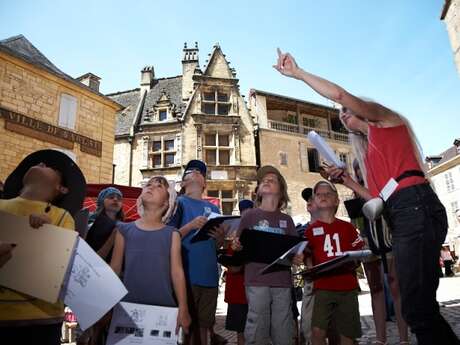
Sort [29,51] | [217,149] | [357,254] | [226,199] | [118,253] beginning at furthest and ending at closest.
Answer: [217,149]
[226,199]
[29,51]
[357,254]
[118,253]

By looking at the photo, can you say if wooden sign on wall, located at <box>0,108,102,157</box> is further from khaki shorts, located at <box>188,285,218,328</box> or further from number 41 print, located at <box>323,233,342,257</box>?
number 41 print, located at <box>323,233,342,257</box>

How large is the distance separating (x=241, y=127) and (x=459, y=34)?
1183cm

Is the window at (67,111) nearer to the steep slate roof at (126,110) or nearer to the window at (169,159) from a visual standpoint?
the window at (169,159)

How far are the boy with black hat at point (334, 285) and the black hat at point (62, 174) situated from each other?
2220 mm

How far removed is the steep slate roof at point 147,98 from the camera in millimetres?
21969

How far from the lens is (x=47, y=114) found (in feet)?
43.1

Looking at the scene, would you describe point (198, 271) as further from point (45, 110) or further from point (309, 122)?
point (309, 122)

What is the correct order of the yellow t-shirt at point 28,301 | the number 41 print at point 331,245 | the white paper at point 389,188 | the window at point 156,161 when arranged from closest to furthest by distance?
the yellow t-shirt at point 28,301
the white paper at point 389,188
the number 41 print at point 331,245
the window at point 156,161

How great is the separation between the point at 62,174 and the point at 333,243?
2534mm

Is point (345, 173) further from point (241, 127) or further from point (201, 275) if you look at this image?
point (241, 127)

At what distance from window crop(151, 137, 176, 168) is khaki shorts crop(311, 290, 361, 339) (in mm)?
17402

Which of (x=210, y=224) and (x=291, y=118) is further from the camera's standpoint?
(x=291, y=118)

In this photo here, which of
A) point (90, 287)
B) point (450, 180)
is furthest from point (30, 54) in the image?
point (450, 180)

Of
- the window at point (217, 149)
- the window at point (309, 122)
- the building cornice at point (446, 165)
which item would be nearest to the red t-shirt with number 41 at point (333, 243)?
the window at point (217, 149)
